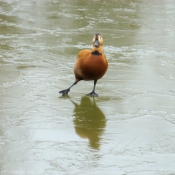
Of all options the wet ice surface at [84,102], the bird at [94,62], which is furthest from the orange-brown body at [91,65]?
the wet ice surface at [84,102]

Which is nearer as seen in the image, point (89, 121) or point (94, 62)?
point (89, 121)

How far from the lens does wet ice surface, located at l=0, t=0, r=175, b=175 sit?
4.12m

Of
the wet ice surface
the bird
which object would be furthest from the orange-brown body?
the wet ice surface

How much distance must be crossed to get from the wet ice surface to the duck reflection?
0.03ft

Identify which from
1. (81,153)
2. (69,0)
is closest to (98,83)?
(81,153)

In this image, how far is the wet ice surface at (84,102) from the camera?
412 centimetres

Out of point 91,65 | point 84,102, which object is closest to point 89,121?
point 84,102

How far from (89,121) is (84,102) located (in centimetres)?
71

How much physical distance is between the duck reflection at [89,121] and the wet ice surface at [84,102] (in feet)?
0.03

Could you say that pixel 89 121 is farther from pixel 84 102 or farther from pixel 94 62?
pixel 94 62

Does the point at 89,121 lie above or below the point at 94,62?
below

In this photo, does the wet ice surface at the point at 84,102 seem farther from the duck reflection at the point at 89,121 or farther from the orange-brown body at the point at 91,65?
the orange-brown body at the point at 91,65

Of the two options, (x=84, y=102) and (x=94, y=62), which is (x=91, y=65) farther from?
(x=84, y=102)

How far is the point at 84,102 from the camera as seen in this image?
18.9 ft
